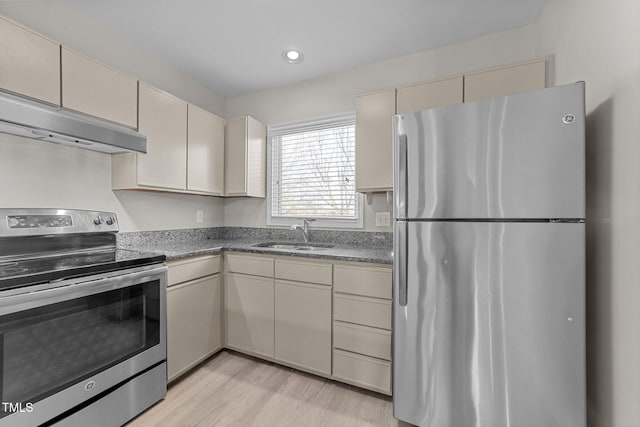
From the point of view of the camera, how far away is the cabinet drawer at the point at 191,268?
185cm

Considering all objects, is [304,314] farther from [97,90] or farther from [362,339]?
[97,90]

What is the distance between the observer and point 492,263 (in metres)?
1.23

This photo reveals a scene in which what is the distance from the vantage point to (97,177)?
193 centimetres

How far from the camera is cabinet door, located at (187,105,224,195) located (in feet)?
7.56

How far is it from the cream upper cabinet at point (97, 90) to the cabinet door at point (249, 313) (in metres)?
1.34

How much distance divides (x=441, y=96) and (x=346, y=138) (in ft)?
2.90

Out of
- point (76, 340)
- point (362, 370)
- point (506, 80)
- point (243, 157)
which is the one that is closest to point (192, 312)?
point (76, 340)

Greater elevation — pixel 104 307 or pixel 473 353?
pixel 104 307

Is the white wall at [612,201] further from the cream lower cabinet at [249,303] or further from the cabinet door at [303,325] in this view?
the cream lower cabinet at [249,303]

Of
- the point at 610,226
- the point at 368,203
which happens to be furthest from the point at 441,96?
the point at 610,226

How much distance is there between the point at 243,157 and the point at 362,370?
6.49 feet

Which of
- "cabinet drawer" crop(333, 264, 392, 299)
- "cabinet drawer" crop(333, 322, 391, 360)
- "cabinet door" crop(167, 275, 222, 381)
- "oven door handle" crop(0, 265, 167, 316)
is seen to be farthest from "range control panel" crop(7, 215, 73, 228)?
"cabinet drawer" crop(333, 322, 391, 360)

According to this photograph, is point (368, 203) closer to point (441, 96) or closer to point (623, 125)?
point (441, 96)

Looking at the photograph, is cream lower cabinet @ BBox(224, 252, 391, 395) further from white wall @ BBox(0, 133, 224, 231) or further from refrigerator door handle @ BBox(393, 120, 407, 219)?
white wall @ BBox(0, 133, 224, 231)
